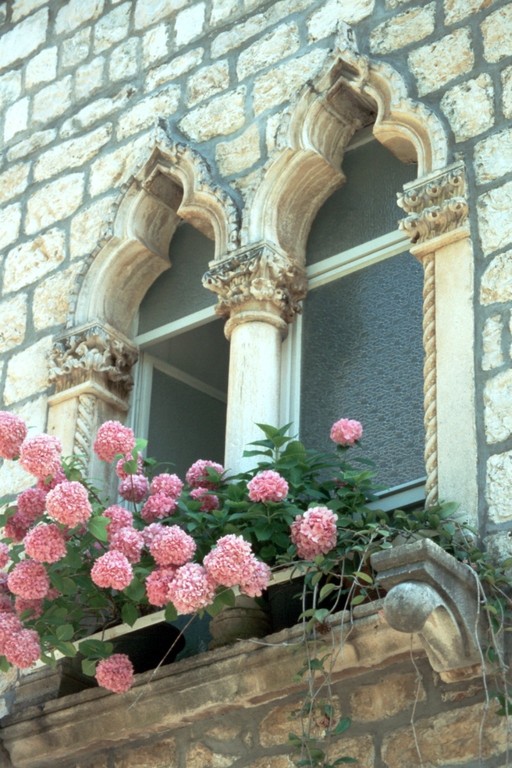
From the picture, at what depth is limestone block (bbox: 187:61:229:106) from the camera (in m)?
6.04

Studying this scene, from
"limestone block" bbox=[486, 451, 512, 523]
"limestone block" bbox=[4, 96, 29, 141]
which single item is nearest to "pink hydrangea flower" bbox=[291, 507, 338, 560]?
"limestone block" bbox=[486, 451, 512, 523]

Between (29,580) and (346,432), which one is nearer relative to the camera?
(29,580)

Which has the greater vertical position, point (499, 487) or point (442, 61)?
point (442, 61)

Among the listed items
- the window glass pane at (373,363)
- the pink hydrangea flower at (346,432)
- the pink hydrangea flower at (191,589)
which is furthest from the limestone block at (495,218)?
the pink hydrangea flower at (191,589)

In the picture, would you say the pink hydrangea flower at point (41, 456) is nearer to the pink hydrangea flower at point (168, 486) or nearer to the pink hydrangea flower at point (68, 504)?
the pink hydrangea flower at point (68, 504)

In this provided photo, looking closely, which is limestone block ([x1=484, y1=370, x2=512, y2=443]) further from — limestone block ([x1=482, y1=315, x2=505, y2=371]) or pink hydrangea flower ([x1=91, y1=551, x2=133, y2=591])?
pink hydrangea flower ([x1=91, y1=551, x2=133, y2=591])

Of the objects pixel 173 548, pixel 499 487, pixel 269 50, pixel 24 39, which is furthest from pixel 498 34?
pixel 24 39

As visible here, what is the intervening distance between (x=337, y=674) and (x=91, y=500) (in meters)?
0.90

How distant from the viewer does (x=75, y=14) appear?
6.83m

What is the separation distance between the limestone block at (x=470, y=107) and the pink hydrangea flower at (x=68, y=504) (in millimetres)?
1730

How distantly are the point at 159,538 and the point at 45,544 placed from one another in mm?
319

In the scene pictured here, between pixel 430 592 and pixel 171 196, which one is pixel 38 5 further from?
pixel 430 592

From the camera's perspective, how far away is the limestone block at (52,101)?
6645mm

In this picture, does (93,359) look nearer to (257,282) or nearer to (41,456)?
(257,282)
